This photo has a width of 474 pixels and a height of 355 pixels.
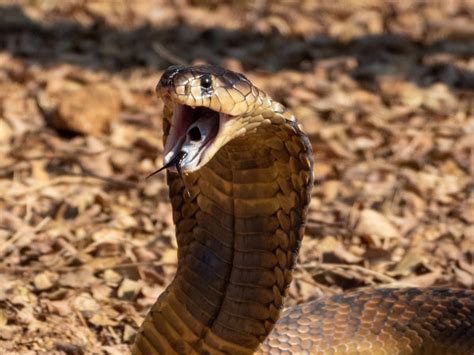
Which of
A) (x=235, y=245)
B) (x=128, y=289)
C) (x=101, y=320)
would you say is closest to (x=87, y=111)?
(x=128, y=289)

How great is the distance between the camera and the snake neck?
3305 mm

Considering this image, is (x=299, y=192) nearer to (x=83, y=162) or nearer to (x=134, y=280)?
(x=134, y=280)

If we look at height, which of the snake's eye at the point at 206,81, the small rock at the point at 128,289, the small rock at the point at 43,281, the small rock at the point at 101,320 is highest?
the snake's eye at the point at 206,81

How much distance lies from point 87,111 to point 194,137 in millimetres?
4344

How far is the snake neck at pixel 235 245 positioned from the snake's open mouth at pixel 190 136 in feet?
0.56

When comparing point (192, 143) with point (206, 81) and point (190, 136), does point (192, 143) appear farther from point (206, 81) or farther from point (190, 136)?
point (206, 81)

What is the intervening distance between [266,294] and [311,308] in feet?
3.92

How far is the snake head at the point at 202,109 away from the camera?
114 inches

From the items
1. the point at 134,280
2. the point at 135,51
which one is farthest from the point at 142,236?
the point at 135,51

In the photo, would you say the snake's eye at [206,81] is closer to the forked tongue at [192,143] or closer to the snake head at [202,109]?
the snake head at [202,109]

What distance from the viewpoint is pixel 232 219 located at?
3.53m

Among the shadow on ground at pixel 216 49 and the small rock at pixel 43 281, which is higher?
the shadow on ground at pixel 216 49

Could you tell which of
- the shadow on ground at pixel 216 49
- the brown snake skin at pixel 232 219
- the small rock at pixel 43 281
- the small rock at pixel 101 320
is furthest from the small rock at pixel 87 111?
the brown snake skin at pixel 232 219

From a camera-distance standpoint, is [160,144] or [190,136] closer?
[190,136]
